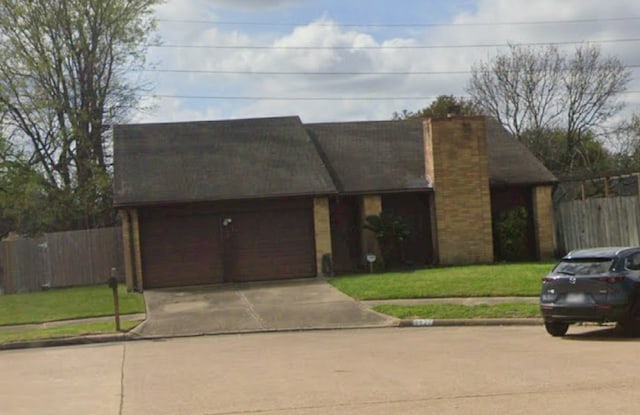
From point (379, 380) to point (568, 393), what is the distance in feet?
8.19

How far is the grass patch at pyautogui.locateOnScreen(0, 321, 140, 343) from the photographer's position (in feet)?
61.4

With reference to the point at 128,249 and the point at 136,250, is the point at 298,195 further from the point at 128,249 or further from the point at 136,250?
the point at 128,249

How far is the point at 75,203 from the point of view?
39.1 meters

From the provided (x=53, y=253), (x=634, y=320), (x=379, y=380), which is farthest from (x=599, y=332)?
(x=53, y=253)

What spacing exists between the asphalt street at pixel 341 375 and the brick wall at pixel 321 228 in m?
10.9

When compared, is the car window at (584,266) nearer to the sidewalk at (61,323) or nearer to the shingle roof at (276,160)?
the sidewalk at (61,323)

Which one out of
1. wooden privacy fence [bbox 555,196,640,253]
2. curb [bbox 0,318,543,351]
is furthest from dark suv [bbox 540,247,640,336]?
wooden privacy fence [bbox 555,196,640,253]

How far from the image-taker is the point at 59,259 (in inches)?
1225

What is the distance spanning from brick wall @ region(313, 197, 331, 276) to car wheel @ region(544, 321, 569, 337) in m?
13.0

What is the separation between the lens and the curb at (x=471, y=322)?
1859 centimetres

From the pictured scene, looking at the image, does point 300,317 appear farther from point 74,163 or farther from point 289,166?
point 74,163

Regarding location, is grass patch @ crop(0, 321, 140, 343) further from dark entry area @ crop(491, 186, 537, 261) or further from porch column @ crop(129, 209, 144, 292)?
dark entry area @ crop(491, 186, 537, 261)

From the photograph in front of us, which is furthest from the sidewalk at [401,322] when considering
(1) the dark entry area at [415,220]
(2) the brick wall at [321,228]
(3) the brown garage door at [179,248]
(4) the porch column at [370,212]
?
(1) the dark entry area at [415,220]

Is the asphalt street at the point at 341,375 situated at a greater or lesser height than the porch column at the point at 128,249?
lesser
